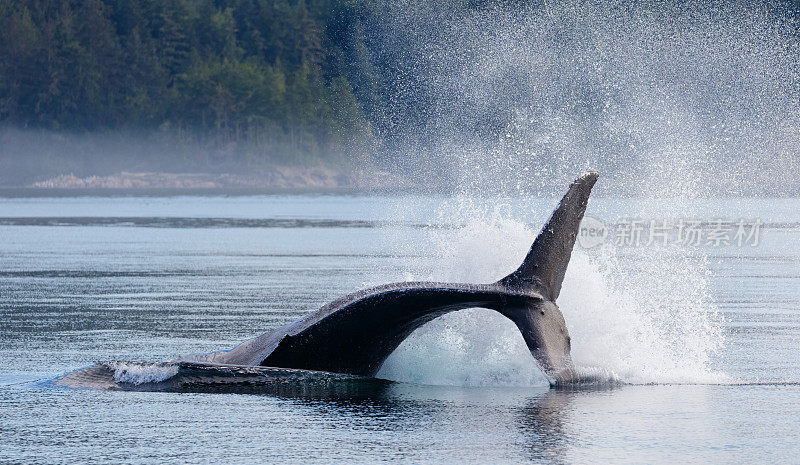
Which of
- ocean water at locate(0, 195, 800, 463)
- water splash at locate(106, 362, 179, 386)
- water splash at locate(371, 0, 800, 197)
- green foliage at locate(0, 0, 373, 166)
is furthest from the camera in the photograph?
green foliage at locate(0, 0, 373, 166)

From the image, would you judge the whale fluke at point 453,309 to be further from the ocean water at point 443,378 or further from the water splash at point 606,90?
the water splash at point 606,90

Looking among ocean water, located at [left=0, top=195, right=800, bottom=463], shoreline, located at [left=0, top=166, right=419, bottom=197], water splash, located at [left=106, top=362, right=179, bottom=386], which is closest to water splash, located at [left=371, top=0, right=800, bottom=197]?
shoreline, located at [left=0, top=166, right=419, bottom=197]

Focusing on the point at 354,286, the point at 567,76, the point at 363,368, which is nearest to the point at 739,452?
the point at 363,368

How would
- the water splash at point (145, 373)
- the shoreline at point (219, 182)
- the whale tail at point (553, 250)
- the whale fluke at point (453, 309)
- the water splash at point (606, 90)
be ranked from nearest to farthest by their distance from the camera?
1. the whale fluke at point (453, 309)
2. the whale tail at point (553, 250)
3. the water splash at point (145, 373)
4. the water splash at point (606, 90)
5. the shoreline at point (219, 182)

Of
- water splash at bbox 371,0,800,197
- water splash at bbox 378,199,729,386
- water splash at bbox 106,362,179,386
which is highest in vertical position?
water splash at bbox 371,0,800,197

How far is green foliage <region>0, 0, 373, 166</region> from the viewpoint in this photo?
513 feet

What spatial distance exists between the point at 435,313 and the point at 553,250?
145cm

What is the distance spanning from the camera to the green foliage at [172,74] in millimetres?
156375

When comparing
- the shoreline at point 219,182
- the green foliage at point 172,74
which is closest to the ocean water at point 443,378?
the shoreline at point 219,182

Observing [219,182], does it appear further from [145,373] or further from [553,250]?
[553,250]

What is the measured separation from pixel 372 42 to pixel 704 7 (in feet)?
121

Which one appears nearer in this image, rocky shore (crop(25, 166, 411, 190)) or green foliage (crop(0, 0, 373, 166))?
rocky shore (crop(25, 166, 411, 190))

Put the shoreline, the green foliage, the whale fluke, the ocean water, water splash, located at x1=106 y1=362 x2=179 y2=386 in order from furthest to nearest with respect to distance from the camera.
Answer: the green foliage < the shoreline < water splash, located at x1=106 y1=362 x2=179 y2=386 < the whale fluke < the ocean water

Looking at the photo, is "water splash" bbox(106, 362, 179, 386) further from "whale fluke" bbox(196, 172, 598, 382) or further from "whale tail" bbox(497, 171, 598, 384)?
"whale tail" bbox(497, 171, 598, 384)
